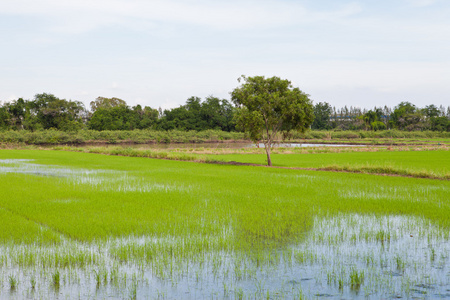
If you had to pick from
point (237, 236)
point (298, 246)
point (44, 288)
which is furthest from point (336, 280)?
point (44, 288)

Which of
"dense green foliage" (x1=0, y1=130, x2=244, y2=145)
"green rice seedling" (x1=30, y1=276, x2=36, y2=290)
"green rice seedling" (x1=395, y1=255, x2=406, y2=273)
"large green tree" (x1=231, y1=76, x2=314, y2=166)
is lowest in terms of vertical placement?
"green rice seedling" (x1=30, y1=276, x2=36, y2=290)

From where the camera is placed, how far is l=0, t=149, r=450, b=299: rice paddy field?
5.55 meters

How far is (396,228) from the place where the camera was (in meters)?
8.95

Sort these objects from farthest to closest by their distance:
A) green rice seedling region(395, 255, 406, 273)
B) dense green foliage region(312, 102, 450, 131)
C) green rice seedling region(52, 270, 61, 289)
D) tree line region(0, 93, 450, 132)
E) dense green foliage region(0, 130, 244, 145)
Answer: dense green foliage region(312, 102, 450, 131), tree line region(0, 93, 450, 132), dense green foliage region(0, 130, 244, 145), green rice seedling region(395, 255, 406, 273), green rice seedling region(52, 270, 61, 289)

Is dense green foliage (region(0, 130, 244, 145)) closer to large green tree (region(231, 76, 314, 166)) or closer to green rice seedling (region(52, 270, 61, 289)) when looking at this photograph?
large green tree (region(231, 76, 314, 166))

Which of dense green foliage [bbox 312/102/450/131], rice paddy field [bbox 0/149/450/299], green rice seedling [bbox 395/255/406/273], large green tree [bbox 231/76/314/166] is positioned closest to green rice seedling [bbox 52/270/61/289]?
rice paddy field [bbox 0/149/450/299]

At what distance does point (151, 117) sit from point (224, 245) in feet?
317

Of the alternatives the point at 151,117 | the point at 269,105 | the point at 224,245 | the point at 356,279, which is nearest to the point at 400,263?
the point at 356,279

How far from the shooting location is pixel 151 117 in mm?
101750

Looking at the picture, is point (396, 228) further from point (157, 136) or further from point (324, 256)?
point (157, 136)

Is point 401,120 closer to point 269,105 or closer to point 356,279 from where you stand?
point 269,105

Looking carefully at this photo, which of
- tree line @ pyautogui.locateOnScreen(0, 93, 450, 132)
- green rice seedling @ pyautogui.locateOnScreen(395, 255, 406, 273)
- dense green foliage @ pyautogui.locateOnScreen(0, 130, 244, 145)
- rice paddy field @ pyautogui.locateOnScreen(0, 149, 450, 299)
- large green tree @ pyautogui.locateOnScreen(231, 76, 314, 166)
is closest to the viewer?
rice paddy field @ pyautogui.locateOnScreen(0, 149, 450, 299)

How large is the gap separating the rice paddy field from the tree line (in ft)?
201

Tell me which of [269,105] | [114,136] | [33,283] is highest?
A: [269,105]
